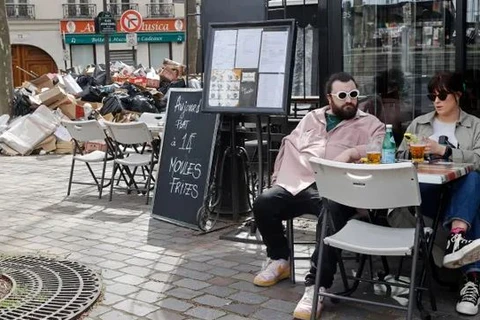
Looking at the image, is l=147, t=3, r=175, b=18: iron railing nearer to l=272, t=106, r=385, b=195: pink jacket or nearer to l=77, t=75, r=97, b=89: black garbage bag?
l=77, t=75, r=97, b=89: black garbage bag

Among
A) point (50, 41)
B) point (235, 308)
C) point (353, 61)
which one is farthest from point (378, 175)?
point (50, 41)

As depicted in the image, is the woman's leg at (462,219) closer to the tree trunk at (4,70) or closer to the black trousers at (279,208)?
the black trousers at (279,208)

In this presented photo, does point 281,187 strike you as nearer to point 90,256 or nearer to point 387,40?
point 90,256

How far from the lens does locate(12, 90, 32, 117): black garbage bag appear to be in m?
11.5

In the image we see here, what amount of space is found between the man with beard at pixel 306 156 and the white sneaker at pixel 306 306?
46 cm

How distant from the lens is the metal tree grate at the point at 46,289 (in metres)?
3.53

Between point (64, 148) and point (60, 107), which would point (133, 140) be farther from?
point (60, 107)

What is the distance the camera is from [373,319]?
3328 millimetres

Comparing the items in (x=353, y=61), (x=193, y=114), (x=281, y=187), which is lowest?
(x=281, y=187)

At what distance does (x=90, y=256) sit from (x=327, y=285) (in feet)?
6.36

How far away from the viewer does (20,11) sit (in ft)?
99.9

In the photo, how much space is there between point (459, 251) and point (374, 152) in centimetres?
67

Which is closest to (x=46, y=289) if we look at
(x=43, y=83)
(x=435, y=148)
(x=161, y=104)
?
(x=435, y=148)

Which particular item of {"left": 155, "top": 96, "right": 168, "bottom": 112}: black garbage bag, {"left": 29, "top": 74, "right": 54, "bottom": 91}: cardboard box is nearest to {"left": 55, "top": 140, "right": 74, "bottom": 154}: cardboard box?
{"left": 29, "top": 74, "right": 54, "bottom": 91}: cardboard box
